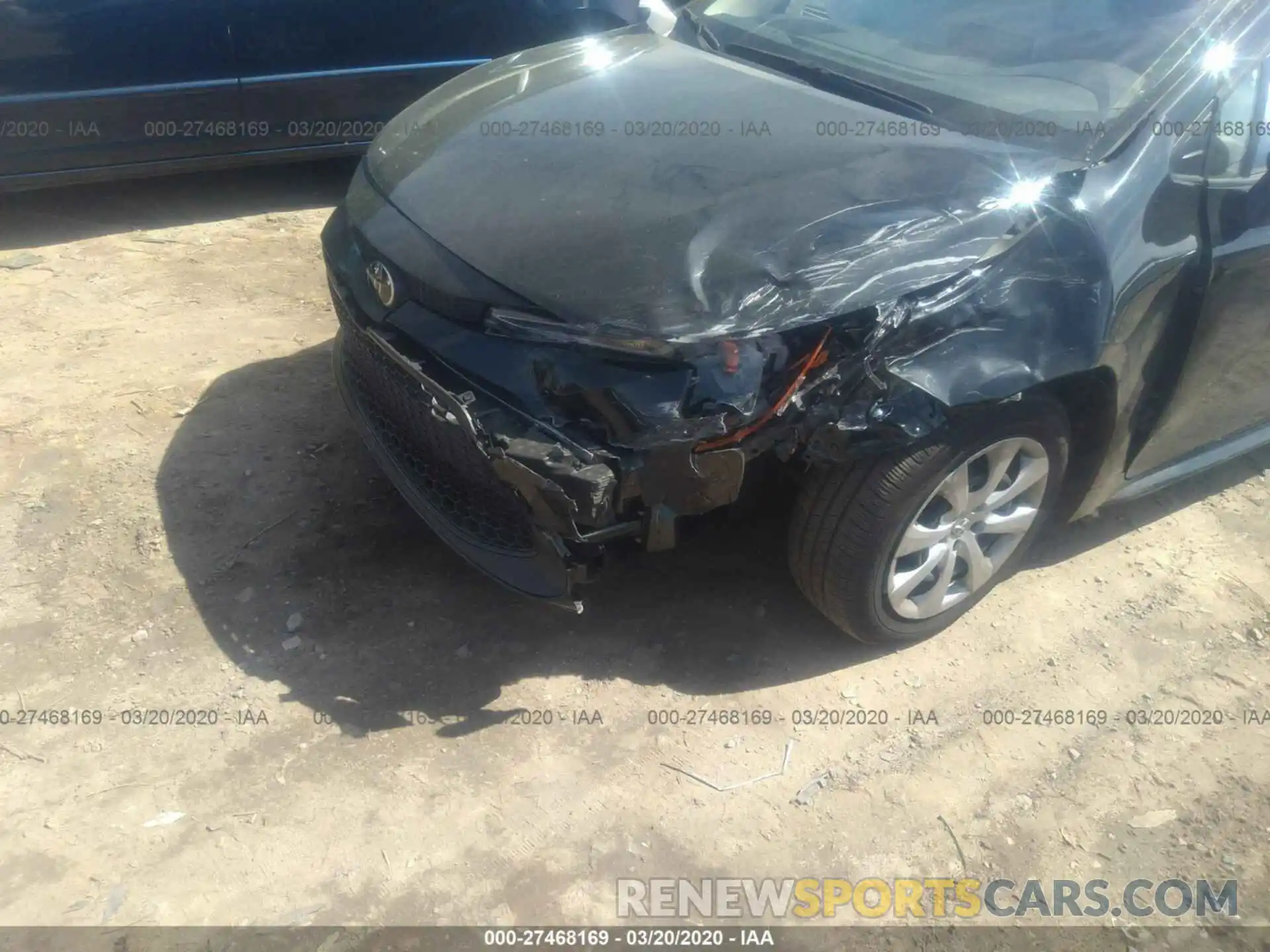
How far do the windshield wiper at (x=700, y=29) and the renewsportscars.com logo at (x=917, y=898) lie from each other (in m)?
2.55

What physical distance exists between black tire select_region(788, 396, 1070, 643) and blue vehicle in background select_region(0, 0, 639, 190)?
3319 millimetres

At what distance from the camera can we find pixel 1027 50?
2.78 metres

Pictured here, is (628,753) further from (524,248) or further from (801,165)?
(801,165)

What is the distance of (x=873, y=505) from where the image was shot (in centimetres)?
238

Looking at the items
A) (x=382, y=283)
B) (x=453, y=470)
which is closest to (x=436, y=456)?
(x=453, y=470)

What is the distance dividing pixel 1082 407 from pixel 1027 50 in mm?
1005

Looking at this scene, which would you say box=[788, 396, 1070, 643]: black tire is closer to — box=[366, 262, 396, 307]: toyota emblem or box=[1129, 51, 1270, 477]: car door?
box=[1129, 51, 1270, 477]: car door

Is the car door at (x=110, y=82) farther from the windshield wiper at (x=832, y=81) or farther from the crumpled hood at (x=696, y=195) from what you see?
the windshield wiper at (x=832, y=81)

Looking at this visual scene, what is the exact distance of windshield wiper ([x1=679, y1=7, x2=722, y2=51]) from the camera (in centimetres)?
334

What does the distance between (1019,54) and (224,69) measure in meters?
3.61

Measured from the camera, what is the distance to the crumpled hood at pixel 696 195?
2.23 metres

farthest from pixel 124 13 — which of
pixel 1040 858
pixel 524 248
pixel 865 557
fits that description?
pixel 1040 858

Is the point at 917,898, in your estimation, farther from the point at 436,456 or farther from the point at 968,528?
the point at 436,456

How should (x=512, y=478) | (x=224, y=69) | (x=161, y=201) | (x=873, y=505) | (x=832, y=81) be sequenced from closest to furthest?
(x=512, y=478)
(x=873, y=505)
(x=832, y=81)
(x=224, y=69)
(x=161, y=201)
